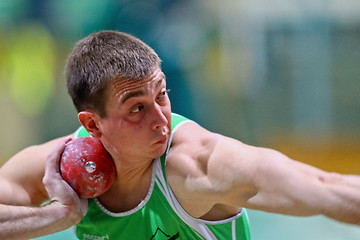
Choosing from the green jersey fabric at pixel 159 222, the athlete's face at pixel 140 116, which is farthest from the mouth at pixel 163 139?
the green jersey fabric at pixel 159 222

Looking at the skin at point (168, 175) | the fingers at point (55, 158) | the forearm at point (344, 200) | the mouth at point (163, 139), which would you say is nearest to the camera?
the forearm at point (344, 200)

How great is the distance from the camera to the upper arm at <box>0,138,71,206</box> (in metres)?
3.05

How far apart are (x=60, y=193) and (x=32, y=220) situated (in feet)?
0.68

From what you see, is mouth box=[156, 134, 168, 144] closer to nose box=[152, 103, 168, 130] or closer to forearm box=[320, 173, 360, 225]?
nose box=[152, 103, 168, 130]

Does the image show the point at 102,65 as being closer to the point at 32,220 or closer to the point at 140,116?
the point at 140,116

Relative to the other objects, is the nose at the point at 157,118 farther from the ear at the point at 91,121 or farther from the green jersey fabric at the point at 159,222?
the ear at the point at 91,121

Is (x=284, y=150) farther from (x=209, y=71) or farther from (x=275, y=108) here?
(x=209, y=71)

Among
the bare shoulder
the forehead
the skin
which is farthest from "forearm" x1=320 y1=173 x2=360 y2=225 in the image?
the forehead

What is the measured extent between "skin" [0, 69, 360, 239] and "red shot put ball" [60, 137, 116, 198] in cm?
5

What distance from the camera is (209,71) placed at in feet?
30.1

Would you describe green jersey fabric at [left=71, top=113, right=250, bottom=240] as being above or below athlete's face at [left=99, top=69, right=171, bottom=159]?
below

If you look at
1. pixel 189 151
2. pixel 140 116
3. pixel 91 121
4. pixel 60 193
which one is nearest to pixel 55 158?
pixel 60 193

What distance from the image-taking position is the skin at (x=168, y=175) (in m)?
2.18

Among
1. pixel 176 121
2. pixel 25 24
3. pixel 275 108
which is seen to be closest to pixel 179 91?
pixel 275 108
